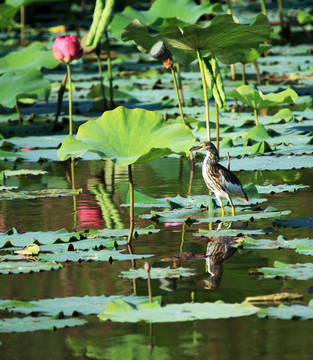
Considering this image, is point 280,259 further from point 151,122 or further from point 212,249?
point 151,122

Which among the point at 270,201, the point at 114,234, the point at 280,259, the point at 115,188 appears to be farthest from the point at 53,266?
the point at 115,188

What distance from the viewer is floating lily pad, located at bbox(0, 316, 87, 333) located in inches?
116

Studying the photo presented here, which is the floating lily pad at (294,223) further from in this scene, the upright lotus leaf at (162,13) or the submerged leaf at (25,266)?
the upright lotus leaf at (162,13)

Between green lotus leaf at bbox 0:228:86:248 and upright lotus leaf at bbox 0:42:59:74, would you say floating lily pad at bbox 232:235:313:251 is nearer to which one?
green lotus leaf at bbox 0:228:86:248

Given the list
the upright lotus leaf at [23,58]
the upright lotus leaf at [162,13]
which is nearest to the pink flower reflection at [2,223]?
the upright lotus leaf at [162,13]

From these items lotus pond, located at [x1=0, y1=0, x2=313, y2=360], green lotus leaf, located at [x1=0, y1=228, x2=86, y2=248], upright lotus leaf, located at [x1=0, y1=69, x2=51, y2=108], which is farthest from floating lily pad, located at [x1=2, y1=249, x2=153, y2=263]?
upright lotus leaf, located at [x1=0, y1=69, x2=51, y2=108]

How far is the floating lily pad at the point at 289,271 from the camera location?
3.47m

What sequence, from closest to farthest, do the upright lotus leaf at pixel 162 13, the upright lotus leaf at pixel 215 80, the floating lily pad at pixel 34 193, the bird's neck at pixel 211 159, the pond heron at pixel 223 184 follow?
the pond heron at pixel 223 184
the bird's neck at pixel 211 159
the floating lily pad at pixel 34 193
the upright lotus leaf at pixel 215 80
the upright lotus leaf at pixel 162 13

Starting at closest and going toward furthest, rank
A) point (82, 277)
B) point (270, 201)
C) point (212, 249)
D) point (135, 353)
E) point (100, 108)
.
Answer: point (135, 353) → point (82, 277) → point (212, 249) → point (270, 201) → point (100, 108)

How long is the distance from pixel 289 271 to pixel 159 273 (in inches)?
21.2

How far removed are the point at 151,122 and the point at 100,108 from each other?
5.42m

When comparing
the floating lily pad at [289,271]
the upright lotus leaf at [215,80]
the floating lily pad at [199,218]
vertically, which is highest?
the upright lotus leaf at [215,80]

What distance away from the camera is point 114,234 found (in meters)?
4.39

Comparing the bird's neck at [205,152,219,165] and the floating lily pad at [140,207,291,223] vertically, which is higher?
the bird's neck at [205,152,219,165]
